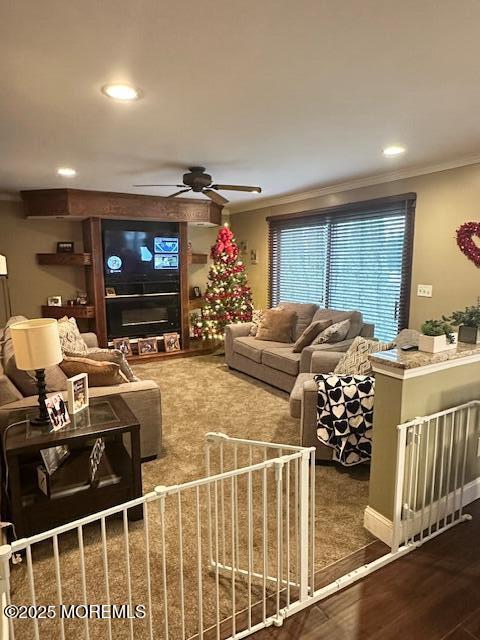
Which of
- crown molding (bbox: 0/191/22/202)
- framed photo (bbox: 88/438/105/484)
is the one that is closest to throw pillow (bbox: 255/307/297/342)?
framed photo (bbox: 88/438/105/484)

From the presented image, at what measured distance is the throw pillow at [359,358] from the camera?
10.5 ft

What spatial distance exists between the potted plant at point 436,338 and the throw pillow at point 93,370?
6.83ft

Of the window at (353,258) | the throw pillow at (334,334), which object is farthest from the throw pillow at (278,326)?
the throw pillow at (334,334)

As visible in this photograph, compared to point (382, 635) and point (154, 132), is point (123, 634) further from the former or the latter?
point (154, 132)

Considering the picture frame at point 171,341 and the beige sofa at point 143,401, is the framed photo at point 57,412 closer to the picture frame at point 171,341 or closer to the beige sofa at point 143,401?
the beige sofa at point 143,401

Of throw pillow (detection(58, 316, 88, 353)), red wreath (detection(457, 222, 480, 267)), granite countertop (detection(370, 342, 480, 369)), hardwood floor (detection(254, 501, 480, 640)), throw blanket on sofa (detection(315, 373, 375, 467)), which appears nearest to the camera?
hardwood floor (detection(254, 501, 480, 640))

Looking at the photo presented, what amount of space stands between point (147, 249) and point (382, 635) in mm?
5363

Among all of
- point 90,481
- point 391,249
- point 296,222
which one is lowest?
point 90,481

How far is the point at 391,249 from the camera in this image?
4.53m

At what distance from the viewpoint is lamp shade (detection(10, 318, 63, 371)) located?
2199mm

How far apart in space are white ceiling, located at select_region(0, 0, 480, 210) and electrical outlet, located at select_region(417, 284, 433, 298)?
121 centimetres

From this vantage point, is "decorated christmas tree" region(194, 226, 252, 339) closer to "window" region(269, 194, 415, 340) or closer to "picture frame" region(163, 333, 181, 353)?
"picture frame" region(163, 333, 181, 353)

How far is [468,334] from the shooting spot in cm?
241

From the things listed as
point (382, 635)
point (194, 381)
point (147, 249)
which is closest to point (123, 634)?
point (382, 635)
